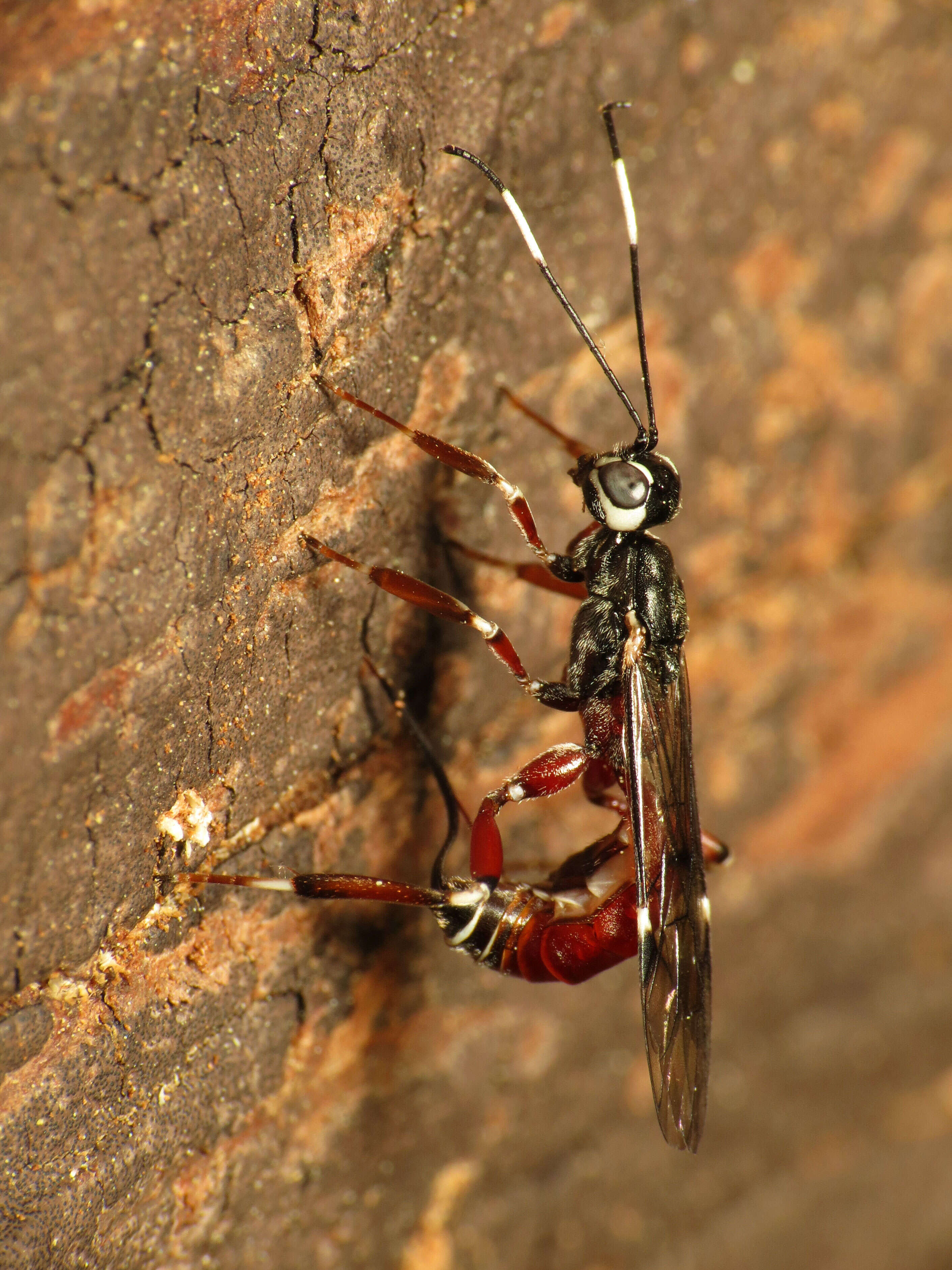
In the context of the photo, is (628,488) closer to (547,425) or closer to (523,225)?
(547,425)

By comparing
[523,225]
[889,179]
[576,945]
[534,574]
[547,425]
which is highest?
[523,225]

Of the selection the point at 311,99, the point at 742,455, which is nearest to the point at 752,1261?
the point at 742,455

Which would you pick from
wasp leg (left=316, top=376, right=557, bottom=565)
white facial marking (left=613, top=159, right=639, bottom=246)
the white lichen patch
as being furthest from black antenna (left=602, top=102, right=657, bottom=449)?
the white lichen patch

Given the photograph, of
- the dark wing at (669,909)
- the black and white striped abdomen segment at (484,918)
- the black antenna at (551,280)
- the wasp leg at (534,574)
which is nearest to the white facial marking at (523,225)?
the black antenna at (551,280)

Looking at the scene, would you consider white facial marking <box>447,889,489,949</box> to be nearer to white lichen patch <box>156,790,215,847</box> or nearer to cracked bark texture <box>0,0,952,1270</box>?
cracked bark texture <box>0,0,952,1270</box>

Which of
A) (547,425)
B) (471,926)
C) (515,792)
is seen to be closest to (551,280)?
(547,425)

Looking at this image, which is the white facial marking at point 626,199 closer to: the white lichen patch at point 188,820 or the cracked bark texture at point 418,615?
the cracked bark texture at point 418,615

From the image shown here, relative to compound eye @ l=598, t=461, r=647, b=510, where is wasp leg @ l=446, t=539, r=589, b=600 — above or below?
below
